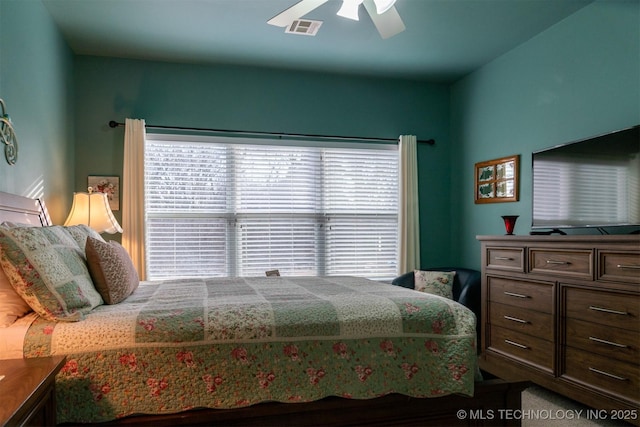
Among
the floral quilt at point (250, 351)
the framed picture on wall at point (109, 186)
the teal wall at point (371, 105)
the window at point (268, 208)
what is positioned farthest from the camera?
the window at point (268, 208)

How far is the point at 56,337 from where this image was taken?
5.00 feet

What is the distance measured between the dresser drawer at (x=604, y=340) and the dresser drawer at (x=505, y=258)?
53 centimetres

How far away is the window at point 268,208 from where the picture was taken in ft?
13.7

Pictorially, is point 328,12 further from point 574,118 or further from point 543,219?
point 543,219

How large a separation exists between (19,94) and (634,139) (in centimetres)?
369

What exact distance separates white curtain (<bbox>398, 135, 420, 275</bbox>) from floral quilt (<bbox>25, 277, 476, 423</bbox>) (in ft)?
8.62

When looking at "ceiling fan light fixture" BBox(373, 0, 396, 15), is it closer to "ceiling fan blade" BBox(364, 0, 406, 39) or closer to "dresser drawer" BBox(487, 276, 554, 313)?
"ceiling fan blade" BBox(364, 0, 406, 39)

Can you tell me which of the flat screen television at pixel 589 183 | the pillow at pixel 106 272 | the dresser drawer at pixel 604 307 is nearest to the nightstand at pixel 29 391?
the pillow at pixel 106 272

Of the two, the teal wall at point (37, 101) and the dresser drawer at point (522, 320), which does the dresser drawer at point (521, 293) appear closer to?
the dresser drawer at point (522, 320)

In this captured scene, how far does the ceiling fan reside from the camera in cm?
233

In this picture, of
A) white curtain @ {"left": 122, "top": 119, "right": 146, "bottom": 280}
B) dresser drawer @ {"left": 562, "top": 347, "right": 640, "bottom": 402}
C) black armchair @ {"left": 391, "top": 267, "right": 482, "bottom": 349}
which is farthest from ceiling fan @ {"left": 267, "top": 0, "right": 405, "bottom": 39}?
black armchair @ {"left": 391, "top": 267, "right": 482, "bottom": 349}

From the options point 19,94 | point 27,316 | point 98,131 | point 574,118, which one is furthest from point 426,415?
point 98,131

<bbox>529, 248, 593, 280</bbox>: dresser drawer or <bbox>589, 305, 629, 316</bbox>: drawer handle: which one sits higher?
<bbox>529, 248, 593, 280</bbox>: dresser drawer

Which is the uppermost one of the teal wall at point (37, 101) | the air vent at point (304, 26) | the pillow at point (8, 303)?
the air vent at point (304, 26)
